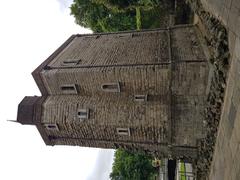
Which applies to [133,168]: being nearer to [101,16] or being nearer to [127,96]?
[101,16]

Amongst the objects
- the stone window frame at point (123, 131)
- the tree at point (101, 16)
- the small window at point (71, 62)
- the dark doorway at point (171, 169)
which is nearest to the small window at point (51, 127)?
the small window at point (71, 62)

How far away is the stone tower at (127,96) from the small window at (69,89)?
0.05 metres

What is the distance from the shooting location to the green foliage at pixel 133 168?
32.9m

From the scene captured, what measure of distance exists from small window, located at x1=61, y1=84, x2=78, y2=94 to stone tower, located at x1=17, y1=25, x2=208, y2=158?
5 centimetres

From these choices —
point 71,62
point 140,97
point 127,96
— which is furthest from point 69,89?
point 140,97

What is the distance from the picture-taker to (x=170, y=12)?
870 inches

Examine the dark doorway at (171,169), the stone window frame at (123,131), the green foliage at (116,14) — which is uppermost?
the green foliage at (116,14)

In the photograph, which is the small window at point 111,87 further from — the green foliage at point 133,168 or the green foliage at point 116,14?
the green foliage at point 133,168

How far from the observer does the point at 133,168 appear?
109ft

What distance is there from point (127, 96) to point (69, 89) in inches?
122

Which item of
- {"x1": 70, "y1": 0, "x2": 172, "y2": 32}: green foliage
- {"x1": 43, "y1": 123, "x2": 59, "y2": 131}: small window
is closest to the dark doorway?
{"x1": 43, "y1": 123, "x2": 59, "y2": 131}: small window

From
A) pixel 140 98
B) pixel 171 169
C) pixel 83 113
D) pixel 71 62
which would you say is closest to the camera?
pixel 140 98

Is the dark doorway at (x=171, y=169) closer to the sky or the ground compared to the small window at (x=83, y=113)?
closer to the ground

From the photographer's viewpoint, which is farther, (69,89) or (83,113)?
(69,89)
